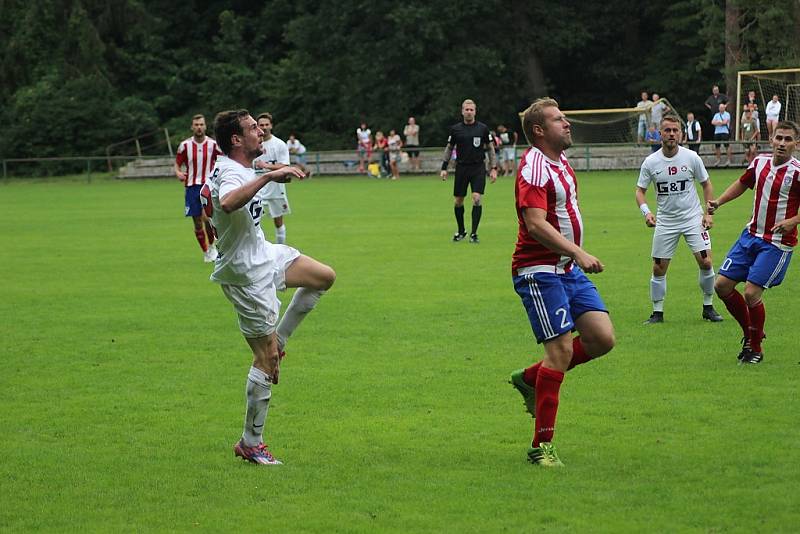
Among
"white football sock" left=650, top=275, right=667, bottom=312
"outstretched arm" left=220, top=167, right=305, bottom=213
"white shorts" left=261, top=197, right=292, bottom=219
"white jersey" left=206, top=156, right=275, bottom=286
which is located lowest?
"white football sock" left=650, top=275, right=667, bottom=312

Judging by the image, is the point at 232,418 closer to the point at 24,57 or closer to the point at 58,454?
the point at 58,454

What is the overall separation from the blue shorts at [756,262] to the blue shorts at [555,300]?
9.87 feet

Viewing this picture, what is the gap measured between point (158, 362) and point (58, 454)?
2818 millimetres

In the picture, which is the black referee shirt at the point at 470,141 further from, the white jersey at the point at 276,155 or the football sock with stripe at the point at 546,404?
the football sock with stripe at the point at 546,404

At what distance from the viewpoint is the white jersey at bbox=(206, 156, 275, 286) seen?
20.9 ft

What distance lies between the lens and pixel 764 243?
9148 millimetres

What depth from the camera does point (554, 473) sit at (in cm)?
614

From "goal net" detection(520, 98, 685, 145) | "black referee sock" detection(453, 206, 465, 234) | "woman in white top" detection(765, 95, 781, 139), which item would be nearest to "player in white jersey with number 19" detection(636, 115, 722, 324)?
"black referee sock" detection(453, 206, 465, 234)

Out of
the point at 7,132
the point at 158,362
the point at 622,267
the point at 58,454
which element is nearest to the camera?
the point at 58,454

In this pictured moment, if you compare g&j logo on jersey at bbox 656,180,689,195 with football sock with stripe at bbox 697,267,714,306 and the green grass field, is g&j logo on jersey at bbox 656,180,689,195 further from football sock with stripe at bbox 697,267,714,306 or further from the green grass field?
the green grass field

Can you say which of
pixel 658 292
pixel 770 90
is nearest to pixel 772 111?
pixel 770 90

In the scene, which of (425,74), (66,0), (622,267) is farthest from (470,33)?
(622,267)

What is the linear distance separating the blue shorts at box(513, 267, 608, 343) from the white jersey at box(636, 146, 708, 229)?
4.93 meters

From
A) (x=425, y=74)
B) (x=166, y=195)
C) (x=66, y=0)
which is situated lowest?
(x=166, y=195)
